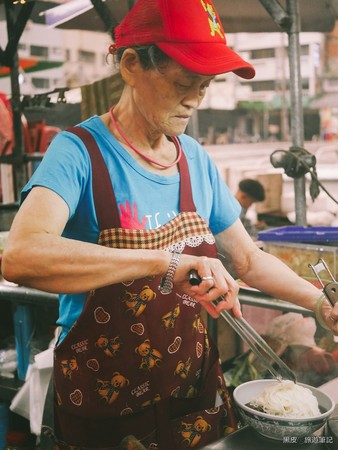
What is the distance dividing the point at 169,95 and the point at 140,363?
2.33 ft

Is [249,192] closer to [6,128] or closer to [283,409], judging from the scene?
[6,128]

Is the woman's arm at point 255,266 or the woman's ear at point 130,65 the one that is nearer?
the woman's ear at point 130,65

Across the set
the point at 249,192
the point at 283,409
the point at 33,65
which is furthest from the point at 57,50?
the point at 283,409

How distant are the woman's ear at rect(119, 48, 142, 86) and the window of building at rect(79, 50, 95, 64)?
7.09m

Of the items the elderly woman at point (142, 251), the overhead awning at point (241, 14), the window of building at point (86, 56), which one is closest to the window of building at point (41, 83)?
the window of building at point (86, 56)

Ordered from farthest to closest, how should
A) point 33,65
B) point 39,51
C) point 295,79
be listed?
point 39,51 → point 33,65 → point 295,79

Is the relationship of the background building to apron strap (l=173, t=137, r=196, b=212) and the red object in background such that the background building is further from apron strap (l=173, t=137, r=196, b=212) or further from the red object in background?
apron strap (l=173, t=137, r=196, b=212)

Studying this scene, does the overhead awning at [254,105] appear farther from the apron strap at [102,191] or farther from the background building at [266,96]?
the apron strap at [102,191]

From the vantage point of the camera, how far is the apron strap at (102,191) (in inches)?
54.6

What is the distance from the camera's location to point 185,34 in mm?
1335

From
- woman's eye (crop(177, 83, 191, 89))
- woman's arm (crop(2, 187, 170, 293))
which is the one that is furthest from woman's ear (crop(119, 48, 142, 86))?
woman's arm (crop(2, 187, 170, 293))

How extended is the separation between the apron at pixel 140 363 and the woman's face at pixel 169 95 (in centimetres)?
16

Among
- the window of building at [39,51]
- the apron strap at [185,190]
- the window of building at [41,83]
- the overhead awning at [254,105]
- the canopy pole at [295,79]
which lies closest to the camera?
the apron strap at [185,190]

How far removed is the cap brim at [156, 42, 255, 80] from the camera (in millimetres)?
1315
